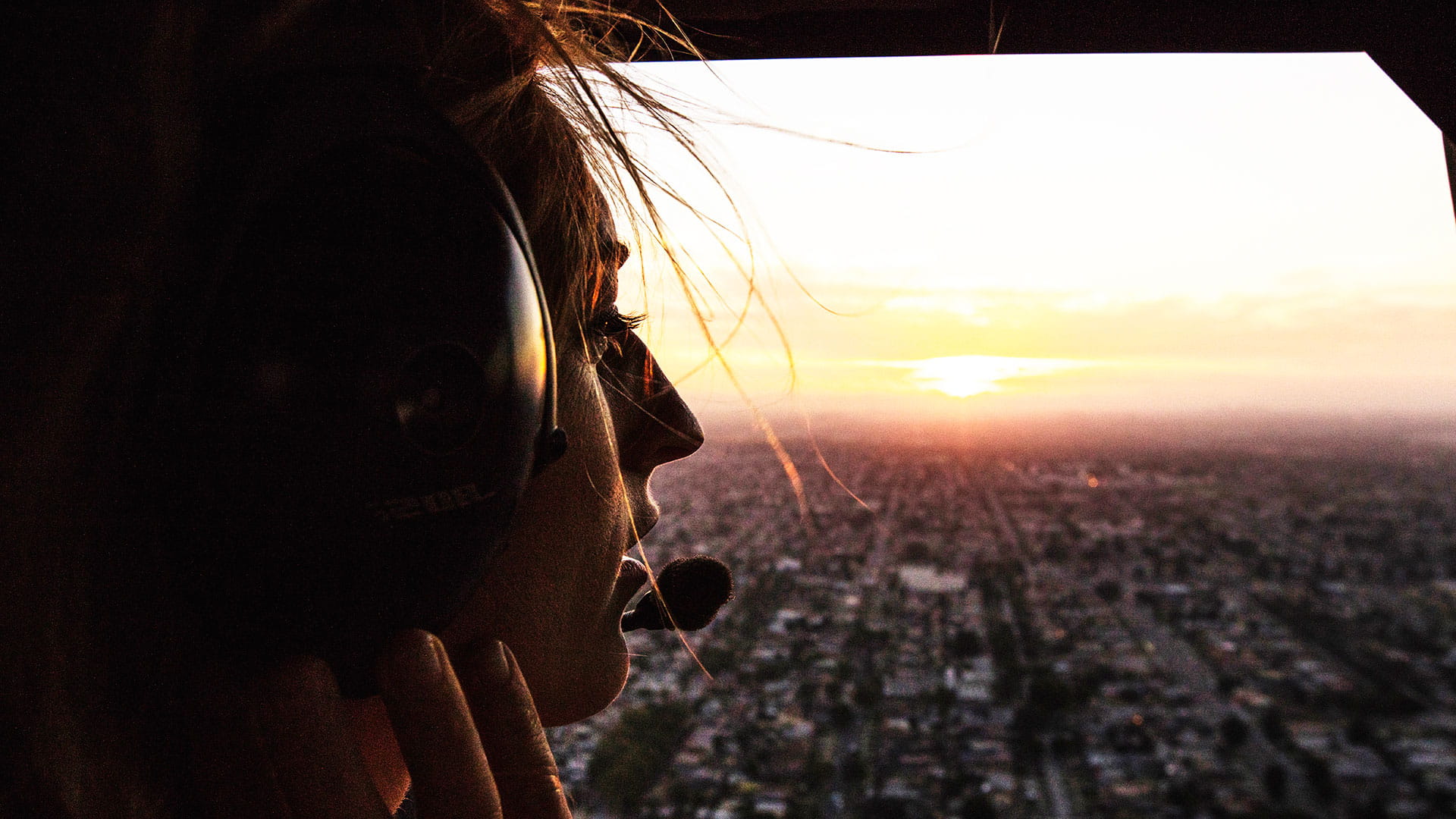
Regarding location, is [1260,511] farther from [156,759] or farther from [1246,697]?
[156,759]

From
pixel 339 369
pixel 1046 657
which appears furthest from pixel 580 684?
pixel 1046 657

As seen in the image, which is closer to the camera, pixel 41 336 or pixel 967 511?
pixel 41 336

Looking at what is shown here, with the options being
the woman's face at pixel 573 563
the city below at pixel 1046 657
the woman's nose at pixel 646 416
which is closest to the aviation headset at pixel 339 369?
the woman's face at pixel 573 563

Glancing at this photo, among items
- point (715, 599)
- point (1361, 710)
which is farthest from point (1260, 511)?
point (715, 599)

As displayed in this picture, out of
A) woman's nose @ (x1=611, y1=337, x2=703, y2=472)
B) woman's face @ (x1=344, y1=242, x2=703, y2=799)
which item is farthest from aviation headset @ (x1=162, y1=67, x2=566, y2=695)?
woman's nose @ (x1=611, y1=337, x2=703, y2=472)

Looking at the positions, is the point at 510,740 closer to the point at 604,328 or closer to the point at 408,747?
the point at 408,747

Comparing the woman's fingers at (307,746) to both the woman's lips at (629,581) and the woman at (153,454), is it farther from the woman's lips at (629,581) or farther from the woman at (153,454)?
the woman's lips at (629,581)

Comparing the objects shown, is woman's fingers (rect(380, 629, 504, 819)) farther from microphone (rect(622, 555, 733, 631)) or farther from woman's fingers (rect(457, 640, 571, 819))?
microphone (rect(622, 555, 733, 631))
